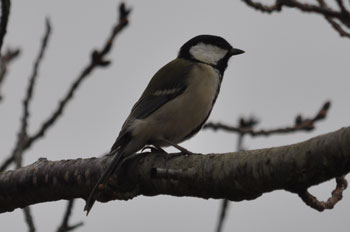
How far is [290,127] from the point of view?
3773 mm

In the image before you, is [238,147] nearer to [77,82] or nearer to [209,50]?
[77,82]

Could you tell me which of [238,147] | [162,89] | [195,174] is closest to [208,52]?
[162,89]

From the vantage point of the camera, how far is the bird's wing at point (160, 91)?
407 centimetres

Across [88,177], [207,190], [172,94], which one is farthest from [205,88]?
[207,190]

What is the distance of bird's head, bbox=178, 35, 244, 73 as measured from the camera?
4867 mm

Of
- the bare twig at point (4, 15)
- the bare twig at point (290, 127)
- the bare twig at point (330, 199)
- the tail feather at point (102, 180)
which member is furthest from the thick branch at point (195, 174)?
the bare twig at point (4, 15)

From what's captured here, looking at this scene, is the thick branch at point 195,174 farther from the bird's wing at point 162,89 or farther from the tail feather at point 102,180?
the bird's wing at point 162,89

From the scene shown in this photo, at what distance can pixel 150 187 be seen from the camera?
115 inches

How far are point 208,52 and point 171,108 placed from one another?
102 centimetres

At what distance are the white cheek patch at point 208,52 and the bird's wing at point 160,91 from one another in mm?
264

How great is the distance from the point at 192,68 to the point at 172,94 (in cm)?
34

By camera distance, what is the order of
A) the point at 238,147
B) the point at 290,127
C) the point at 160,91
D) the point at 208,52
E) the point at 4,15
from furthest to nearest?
the point at 208,52 < the point at 160,91 < the point at 290,127 < the point at 238,147 < the point at 4,15

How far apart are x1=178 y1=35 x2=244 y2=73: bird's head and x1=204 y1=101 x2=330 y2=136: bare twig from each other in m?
0.94

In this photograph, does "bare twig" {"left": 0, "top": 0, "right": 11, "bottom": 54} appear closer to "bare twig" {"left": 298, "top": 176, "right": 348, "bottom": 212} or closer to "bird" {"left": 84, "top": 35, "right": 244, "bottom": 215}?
"bird" {"left": 84, "top": 35, "right": 244, "bottom": 215}
